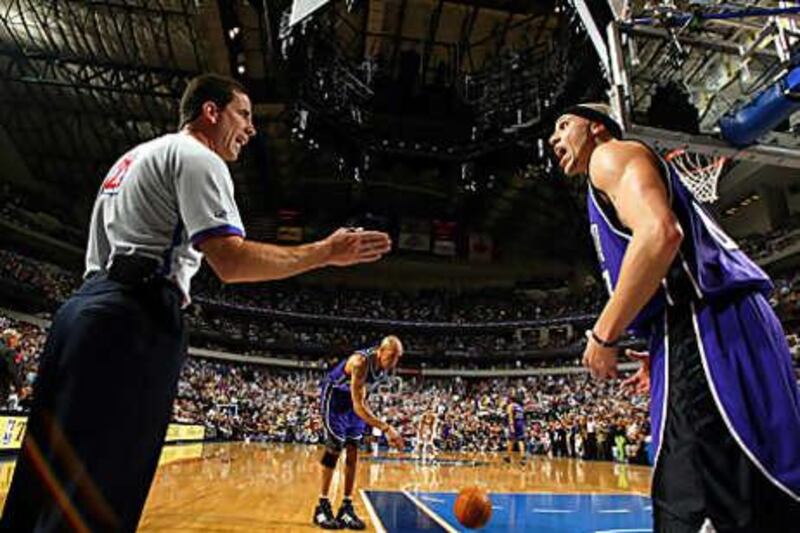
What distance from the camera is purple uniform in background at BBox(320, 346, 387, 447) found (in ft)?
Result: 20.0

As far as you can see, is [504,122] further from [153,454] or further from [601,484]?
[153,454]

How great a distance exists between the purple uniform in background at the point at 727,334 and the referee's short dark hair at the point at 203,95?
1.30 meters

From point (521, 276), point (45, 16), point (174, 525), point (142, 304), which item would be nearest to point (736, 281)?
point (142, 304)

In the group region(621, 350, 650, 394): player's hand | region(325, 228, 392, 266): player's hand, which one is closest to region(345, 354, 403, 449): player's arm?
region(621, 350, 650, 394): player's hand

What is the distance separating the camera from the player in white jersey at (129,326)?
1505mm

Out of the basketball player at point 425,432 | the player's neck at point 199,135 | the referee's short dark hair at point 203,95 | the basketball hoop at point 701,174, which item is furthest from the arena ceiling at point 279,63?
the basketball player at point 425,432

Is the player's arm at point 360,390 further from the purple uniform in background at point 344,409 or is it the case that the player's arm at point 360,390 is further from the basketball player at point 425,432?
the basketball player at point 425,432

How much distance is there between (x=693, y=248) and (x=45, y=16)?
18.8m

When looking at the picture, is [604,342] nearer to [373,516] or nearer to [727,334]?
[727,334]

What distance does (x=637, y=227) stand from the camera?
63.9 inches

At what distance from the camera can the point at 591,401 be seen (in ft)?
80.0

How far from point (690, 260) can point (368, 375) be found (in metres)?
4.66

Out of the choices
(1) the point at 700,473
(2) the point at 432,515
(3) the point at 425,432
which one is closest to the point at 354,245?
(1) the point at 700,473

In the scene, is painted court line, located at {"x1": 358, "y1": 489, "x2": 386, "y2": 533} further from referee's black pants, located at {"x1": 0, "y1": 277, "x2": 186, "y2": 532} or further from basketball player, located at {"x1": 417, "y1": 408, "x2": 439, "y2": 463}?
basketball player, located at {"x1": 417, "y1": 408, "x2": 439, "y2": 463}
